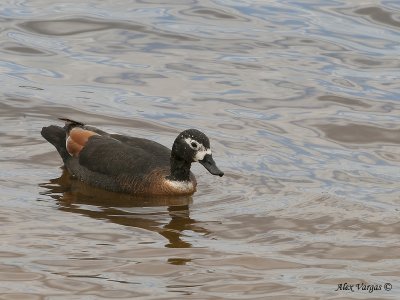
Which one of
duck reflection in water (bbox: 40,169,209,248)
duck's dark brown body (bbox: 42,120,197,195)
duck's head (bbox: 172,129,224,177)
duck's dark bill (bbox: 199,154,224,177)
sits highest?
duck's head (bbox: 172,129,224,177)

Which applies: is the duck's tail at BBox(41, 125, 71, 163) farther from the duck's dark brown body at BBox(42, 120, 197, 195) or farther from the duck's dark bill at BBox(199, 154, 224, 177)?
the duck's dark bill at BBox(199, 154, 224, 177)

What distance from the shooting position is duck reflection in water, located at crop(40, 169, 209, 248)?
13.4 meters

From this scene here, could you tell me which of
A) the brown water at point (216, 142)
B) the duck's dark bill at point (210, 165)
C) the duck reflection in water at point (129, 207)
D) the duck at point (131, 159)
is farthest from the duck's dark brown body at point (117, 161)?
the duck's dark bill at point (210, 165)

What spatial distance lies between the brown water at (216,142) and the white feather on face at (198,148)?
1.54 feet

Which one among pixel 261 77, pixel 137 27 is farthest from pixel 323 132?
pixel 137 27

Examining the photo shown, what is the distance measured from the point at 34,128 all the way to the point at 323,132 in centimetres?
390

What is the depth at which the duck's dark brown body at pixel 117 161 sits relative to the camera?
48.5 feet

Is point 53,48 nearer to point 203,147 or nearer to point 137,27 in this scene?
point 137,27

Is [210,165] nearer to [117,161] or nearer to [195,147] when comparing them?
[195,147]

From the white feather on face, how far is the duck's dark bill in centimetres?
5

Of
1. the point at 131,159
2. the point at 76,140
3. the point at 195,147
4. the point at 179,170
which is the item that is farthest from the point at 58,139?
the point at 195,147

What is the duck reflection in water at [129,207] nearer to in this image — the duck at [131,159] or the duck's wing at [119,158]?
the duck at [131,159]
